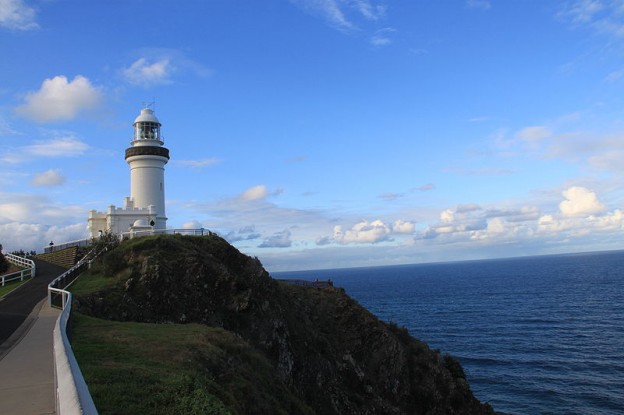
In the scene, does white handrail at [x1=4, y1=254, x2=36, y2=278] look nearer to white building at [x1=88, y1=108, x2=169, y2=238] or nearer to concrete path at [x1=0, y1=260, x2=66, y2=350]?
concrete path at [x1=0, y1=260, x2=66, y2=350]

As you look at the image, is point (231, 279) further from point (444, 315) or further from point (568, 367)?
point (444, 315)

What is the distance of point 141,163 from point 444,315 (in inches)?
2165

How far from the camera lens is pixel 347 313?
39250 mm

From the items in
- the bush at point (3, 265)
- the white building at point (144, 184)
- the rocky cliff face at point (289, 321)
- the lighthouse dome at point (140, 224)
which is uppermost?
the white building at point (144, 184)

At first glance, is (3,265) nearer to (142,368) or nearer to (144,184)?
(144,184)

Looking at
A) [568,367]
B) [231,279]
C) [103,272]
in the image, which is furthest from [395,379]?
[103,272]

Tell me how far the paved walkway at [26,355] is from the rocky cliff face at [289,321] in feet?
8.66

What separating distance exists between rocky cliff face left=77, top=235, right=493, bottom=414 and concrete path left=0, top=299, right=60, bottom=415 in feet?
24.5

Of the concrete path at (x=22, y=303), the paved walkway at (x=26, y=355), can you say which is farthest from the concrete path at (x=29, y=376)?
the concrete path at (x=22, y=303)

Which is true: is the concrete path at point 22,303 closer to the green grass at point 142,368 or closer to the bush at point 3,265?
the green grass at point 142,368

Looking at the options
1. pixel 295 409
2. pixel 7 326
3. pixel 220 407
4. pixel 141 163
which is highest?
pixel 141 163

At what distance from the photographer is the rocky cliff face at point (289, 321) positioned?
26047 millimetres

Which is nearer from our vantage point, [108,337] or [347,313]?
[108,337]

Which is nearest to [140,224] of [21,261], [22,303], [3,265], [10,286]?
[21,261]
